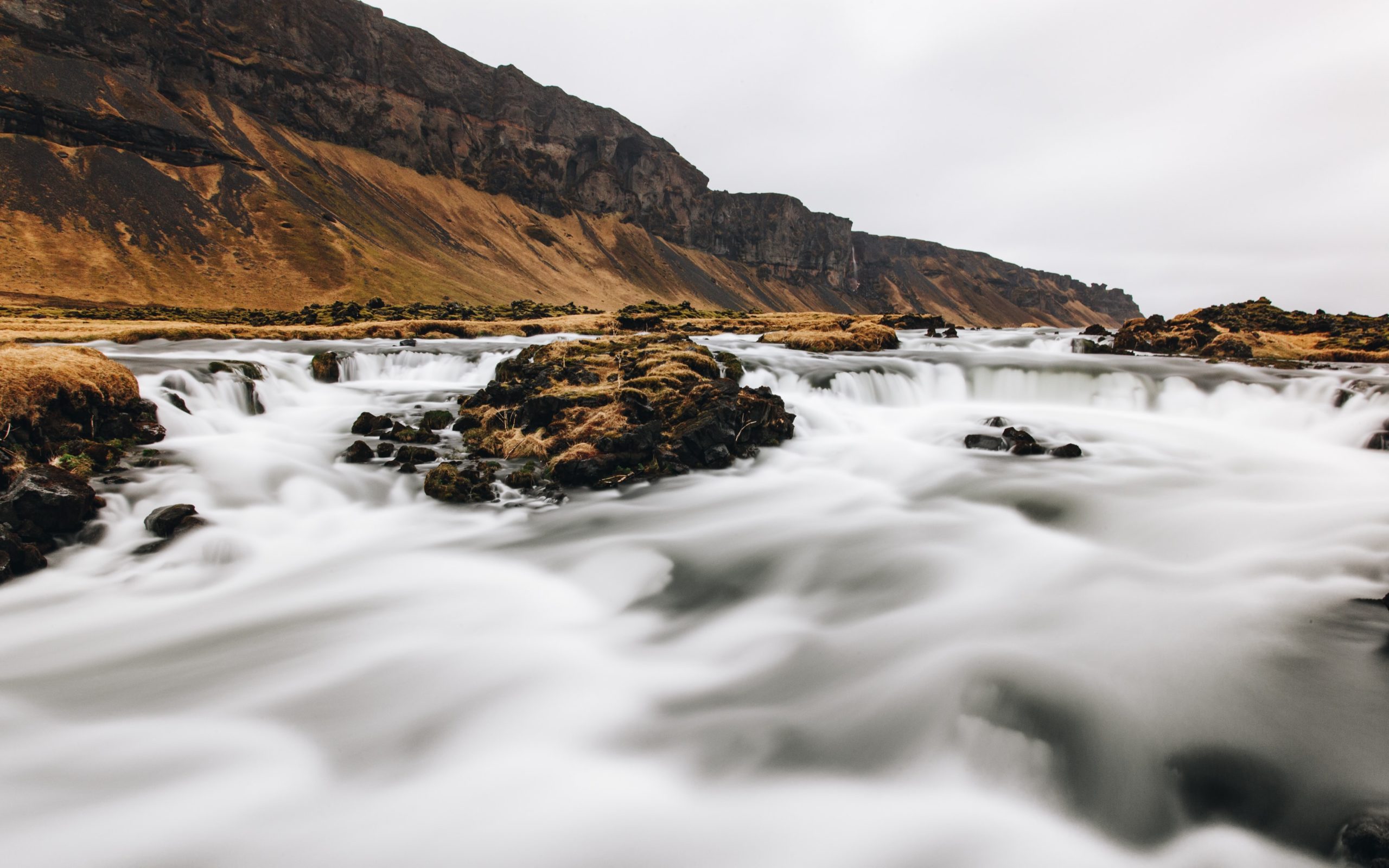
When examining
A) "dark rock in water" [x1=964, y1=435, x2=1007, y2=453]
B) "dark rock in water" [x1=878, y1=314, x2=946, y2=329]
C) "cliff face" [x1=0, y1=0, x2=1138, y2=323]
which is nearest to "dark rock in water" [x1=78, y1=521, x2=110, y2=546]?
"dark rock in water" [x1=964, y1=435, x2=1007, y2=453]

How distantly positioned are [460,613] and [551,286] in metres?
103

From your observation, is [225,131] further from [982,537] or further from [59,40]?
[982,537]

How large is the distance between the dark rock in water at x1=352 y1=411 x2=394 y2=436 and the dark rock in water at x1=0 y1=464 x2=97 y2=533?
17.7 feet

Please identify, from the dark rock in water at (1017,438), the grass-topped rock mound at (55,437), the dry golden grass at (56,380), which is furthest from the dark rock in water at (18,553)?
the dark rock in water at (1017,438)

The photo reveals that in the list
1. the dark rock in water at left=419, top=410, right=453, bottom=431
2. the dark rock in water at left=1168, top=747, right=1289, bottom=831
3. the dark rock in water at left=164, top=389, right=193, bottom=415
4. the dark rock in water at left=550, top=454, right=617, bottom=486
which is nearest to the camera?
the dark rock in water at left=1168, top=747, right=1289, bottom=831

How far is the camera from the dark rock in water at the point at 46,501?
6.26 metres

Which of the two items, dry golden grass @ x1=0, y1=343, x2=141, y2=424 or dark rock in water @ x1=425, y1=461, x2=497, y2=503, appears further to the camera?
dark rock in water @ x1=425, y1=461, x2=497, y2=503

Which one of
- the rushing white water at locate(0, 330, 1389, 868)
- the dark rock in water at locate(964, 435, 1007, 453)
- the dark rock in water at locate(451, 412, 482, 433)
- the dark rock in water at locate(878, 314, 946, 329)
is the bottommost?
the rushing white water at locate(0, 330, 1389, 868)

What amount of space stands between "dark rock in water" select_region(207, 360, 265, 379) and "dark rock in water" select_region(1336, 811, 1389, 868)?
17665mm

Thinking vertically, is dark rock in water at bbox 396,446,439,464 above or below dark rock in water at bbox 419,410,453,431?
below

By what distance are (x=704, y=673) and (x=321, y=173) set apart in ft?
368

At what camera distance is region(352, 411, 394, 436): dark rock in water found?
1213cm

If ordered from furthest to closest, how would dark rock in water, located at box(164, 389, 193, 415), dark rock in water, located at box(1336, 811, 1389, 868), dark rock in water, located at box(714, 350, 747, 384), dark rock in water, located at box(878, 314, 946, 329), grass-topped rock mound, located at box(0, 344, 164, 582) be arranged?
dark rock in water, located at box(878, 314, 946, 329), dark rock in water, located at box(714, 350, 747, 384), dark rock in water, located at box(164, 389, 193, 415), grass-topped rock mound, located at box(0, 344, 164, 582), dark rock in water, located at box(1336, 811, 1389, 868)

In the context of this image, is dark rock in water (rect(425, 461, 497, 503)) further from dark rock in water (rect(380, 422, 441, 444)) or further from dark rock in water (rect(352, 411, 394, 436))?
dark rock in water (rect(352, 411, 394, 436))
